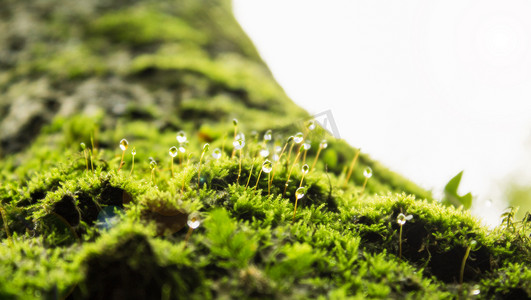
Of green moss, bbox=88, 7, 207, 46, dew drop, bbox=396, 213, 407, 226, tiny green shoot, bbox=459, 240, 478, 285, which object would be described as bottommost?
tiny green shoot, bbox=459, 240, 478, 285

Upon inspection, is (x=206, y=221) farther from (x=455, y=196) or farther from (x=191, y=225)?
(x=455, y=196)

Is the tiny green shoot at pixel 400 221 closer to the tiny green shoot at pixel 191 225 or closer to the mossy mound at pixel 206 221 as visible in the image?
Result: the mossy mound at pixel 206 221

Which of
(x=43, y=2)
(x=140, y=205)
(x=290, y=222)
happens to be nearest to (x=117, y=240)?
(x=140, y=205)

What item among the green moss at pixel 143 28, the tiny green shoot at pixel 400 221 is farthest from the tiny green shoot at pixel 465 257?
the green moss at pixel 143 28

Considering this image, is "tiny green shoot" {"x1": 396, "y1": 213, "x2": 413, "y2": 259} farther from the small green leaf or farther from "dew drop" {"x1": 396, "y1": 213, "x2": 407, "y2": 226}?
the small green leaf

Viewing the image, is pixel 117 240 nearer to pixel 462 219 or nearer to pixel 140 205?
pixel 140 205

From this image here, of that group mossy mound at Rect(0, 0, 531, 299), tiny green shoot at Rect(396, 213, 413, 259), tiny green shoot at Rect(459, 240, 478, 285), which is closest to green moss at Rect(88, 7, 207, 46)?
mossy mound at Rect(0, 0, 531, 299)

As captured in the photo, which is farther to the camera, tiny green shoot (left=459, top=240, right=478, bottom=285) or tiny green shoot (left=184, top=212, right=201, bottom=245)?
tiny green shoot (left=459, top=240, right=478, bottom=285)

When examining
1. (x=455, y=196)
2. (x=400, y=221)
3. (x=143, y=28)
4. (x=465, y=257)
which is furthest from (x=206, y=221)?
(x=143, y=28)
